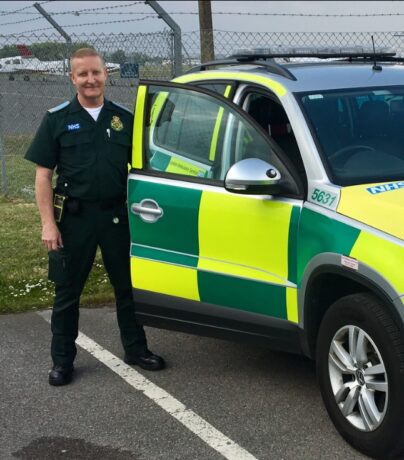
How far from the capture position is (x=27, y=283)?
626 cm

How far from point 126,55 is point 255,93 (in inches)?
177

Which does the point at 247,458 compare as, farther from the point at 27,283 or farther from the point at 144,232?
the point at 27,283

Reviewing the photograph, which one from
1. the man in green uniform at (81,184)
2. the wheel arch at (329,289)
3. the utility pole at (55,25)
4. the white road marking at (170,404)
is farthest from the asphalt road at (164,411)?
the utility pole at (55,25)

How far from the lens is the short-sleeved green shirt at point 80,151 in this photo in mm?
4086

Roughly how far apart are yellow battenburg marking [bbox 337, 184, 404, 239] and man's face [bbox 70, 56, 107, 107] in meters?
1.53

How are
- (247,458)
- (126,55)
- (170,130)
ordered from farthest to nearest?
(126,55) < (170,130) < (247,458)

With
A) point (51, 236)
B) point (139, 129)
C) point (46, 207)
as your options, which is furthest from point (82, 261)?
point (139, 129)

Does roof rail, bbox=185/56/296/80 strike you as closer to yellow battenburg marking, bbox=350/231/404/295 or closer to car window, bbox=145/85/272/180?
car window, bbox=145/85/272/180

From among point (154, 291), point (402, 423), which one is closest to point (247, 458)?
point (402, 423)

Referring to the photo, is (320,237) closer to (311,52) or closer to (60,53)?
(311,52)

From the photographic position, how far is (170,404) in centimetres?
398

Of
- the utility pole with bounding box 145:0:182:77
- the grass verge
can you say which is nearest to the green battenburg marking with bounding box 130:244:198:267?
the grass verge

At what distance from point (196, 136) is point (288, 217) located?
34.0 inches

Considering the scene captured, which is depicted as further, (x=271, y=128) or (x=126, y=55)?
(x=126, y=55)
